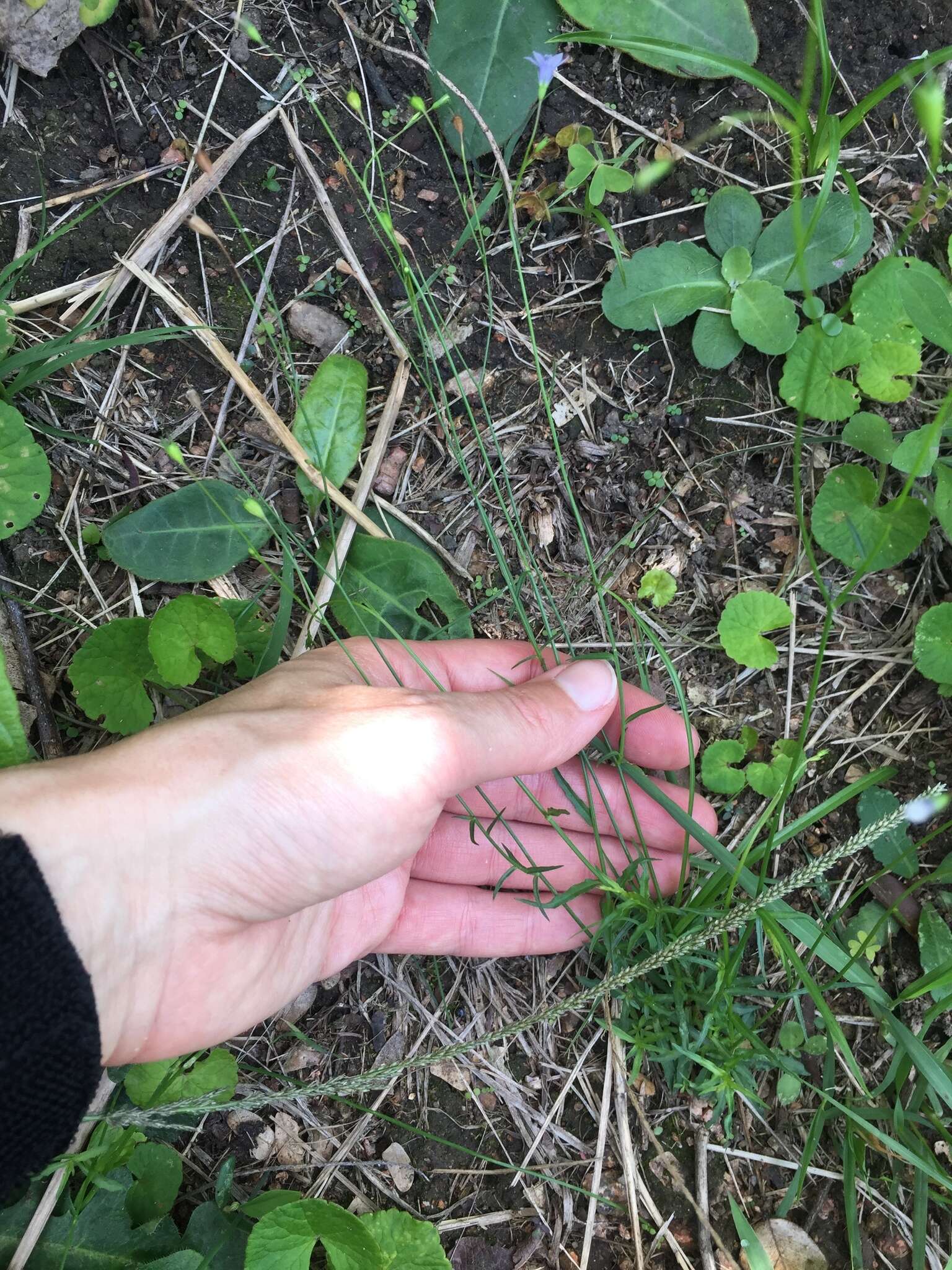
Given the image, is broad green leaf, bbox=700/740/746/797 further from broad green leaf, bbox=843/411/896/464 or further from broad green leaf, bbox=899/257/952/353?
broad green leaf, bbox=899/257/952/353

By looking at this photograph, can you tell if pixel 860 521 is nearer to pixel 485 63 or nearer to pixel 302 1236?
pixel 485 63

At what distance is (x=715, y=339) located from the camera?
2.07 meters

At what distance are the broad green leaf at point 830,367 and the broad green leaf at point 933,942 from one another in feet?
3.78

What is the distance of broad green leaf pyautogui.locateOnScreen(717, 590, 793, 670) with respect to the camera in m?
2.06

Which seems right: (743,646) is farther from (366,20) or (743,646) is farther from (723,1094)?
(366,20)

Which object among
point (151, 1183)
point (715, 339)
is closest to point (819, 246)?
point (715, 339)

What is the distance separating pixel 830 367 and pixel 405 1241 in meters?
2.06

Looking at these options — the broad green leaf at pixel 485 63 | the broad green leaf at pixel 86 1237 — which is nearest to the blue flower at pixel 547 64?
the broad green leaf at pixel 485 63

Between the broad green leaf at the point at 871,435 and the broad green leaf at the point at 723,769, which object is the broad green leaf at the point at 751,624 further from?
the broad green leaf at the point at 871,435

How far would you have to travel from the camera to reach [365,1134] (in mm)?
2037

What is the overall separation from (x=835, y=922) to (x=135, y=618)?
1711mm

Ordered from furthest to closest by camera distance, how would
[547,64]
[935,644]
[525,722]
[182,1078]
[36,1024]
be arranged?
[935,644] → [182,1078] → [547,64] → [525,722] → [36,1024]

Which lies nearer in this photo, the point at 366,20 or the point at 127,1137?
the point at 127,1137

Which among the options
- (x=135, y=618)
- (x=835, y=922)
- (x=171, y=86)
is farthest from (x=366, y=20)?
(x=835, y=922)
